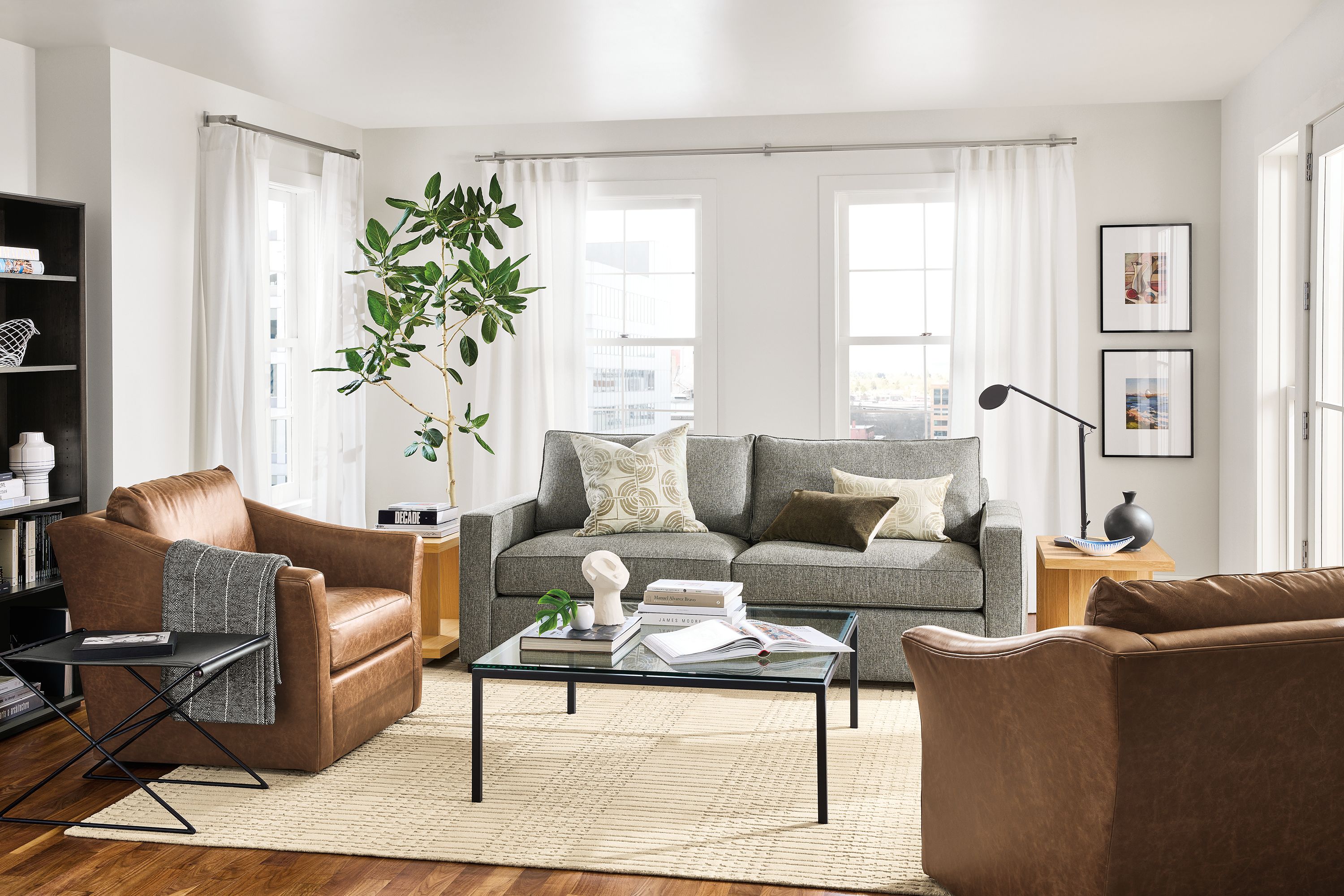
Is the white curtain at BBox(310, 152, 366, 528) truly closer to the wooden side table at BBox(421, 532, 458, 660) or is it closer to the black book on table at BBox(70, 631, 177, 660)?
the wooden side table at BBox(421, 532, 458, 660)

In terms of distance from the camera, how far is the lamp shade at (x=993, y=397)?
14.5 ft

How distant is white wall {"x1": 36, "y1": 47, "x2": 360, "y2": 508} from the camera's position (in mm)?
4371

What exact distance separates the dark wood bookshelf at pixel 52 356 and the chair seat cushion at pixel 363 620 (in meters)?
1.20

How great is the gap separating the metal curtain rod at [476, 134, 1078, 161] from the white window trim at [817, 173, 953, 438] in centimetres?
15

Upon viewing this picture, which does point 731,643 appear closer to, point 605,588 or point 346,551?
point 605,588

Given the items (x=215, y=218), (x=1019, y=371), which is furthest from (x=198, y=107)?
(x=1019, y=371)

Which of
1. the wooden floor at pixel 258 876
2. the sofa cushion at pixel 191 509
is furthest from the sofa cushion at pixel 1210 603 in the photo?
the sofa cushion at pixel 191 509

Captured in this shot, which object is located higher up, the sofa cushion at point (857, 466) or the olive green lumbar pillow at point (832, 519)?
the sofa cushion at point (857, 466)

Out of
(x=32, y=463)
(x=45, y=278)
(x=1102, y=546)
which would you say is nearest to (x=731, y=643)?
(x=1102, y=546)

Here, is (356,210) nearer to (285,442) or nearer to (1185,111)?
(285,442)

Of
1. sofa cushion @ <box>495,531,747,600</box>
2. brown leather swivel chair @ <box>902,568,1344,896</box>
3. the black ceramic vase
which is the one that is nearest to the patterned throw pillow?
sofa cushion @ <box>495,531,747,600</box>

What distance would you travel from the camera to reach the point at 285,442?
5.68 metres

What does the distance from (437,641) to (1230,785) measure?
3395 millimetres

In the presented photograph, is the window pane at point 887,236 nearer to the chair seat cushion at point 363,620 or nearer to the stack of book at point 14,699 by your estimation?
the chair seat cushion at point 363,620
